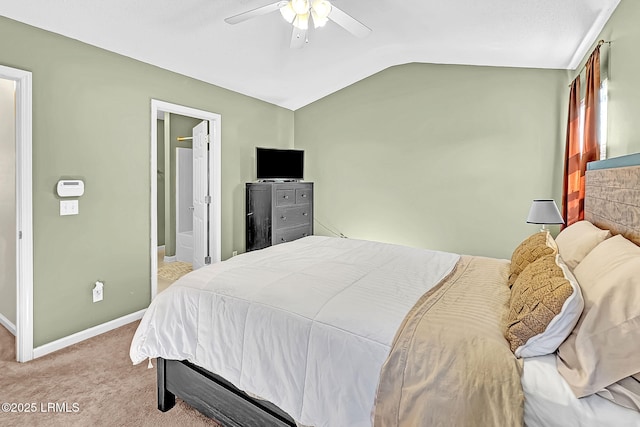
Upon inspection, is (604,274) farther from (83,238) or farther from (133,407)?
(83,238)

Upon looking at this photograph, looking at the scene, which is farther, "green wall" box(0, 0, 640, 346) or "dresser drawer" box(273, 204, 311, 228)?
"dresser drawer" box(273, 204, 311, 228)

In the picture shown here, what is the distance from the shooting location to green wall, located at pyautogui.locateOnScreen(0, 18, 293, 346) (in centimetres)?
242

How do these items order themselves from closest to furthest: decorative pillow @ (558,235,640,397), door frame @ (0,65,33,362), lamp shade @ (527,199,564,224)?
decorative pillow @ (558,235,640,397) < door frame @ (0,65,33,362) < lamp shade @ (527,199,564,224)

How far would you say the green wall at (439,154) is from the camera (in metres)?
3.63

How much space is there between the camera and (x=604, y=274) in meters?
1.24

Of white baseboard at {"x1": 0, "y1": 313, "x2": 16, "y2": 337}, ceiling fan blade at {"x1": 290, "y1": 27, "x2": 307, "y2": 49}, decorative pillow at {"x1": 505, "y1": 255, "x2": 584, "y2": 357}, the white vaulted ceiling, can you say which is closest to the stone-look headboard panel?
decorative pillow at {"x1": 505, "y1": 255, "x2": 584, "y2": 357}

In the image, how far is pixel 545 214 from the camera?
9.63ft

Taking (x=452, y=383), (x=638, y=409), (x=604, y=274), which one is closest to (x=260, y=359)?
(x=452, y=383)

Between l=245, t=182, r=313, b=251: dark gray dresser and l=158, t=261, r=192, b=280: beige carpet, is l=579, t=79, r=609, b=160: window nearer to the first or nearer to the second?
l=245, t=182, r=313, b=251: dark gray dresser

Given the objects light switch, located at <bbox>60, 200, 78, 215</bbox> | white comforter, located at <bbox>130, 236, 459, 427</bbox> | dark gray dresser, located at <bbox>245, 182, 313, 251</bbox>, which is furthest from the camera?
dark gray dresser, located at <bbox>245, 182, 313, 251</bbox>

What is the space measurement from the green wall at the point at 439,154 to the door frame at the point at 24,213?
3.28m

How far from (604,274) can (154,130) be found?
135 inches

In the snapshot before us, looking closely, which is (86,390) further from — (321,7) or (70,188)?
(321,7)

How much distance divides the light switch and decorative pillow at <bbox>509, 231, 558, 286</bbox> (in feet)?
10.2
